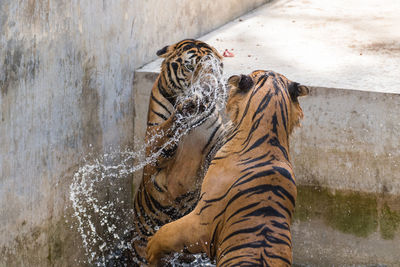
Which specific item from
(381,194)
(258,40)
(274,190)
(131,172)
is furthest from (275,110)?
(258,40)

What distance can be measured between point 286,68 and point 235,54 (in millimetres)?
766

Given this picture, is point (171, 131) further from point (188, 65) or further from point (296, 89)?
point (296, 89)

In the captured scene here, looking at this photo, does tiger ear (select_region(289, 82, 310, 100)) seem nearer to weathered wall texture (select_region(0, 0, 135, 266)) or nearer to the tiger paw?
the tiger paw

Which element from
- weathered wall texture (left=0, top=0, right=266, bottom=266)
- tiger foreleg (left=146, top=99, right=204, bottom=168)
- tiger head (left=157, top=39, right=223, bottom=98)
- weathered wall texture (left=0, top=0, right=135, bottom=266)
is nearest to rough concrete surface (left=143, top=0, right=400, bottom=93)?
weathered wall texture (left=0, top=0, right=266, bottom=266)

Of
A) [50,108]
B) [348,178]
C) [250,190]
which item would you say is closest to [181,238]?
[250,190]

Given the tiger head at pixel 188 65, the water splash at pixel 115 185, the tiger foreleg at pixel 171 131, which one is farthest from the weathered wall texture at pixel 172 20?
the tiger foreleg at pixel 171 131

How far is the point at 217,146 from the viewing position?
4.11 metres

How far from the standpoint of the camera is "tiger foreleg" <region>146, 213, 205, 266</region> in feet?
10.3

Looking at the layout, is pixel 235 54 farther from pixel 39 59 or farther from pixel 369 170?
pixel 39 59

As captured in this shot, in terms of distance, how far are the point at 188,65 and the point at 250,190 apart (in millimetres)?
1339

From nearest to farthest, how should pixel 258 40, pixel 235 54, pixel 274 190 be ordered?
pixel 274 190 → pixel 235 54 → pixel 258 40

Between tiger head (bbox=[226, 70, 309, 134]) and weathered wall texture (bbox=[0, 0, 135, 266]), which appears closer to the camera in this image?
tiger head (bbox=[226, 70, 309, 134])

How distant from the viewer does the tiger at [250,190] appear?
9.63 ft

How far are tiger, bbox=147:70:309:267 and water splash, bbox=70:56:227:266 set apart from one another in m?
0.68
